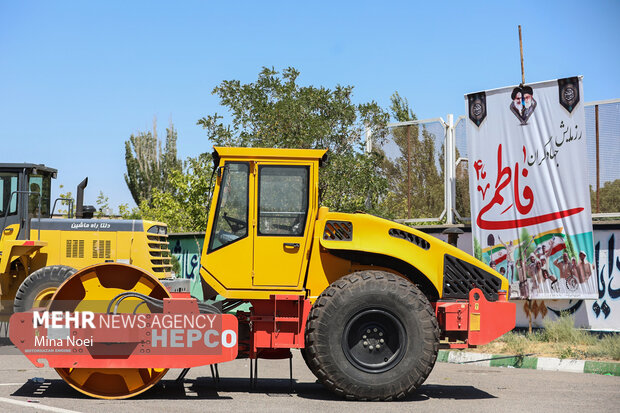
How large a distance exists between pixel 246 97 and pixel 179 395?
9943 mm

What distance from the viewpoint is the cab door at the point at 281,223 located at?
28.0 feet

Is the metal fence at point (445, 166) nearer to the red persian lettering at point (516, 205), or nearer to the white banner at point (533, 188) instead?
the white banner at point (533, 188)

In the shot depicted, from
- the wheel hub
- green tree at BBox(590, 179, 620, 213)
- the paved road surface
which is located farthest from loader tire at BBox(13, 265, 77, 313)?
green tree at BBox(590, 179, 620, 213)

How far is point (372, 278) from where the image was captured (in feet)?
27.2

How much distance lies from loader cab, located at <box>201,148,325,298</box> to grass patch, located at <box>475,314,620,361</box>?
18.3ft

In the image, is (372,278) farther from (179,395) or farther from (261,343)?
(179,395)

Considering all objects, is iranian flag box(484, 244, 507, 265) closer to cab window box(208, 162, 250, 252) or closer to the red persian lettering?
the red persian lettering

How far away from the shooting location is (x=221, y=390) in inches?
352

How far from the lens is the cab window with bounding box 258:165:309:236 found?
28.2 ft

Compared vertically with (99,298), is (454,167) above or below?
above

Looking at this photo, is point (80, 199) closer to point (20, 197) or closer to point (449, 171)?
point (20, 197)

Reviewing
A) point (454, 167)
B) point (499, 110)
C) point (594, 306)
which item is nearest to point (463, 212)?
point (454, 167)

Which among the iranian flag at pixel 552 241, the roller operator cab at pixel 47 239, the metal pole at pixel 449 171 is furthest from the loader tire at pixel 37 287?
the iranian flag at pixel 552 241

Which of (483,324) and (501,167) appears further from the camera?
(501,167)
